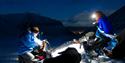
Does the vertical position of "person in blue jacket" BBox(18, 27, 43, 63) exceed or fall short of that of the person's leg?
it exceeds it

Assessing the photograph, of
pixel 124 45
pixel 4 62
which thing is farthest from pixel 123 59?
pixel 4 62

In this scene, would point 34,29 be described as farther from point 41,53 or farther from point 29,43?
point 41,53

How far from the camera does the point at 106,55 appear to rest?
13.3 metres

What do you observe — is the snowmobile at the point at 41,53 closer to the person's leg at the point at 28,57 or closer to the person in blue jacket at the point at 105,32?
the person's leg at the point at 28,57

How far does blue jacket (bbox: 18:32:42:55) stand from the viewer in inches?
402

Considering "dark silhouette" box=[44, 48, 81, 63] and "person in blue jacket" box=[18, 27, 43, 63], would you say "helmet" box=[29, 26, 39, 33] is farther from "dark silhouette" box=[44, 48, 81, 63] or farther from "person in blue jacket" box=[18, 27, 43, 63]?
"dark silhouette" box=[44, 48, 81, 63]

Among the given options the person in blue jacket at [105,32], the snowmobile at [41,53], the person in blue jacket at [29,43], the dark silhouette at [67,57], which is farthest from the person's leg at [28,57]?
the person in blue jacket at [105,32]

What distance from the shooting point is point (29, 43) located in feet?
33.7

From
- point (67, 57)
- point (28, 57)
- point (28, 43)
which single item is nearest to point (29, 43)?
point (28, 43)

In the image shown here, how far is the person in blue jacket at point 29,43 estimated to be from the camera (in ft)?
33.6

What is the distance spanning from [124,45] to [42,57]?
131 inches

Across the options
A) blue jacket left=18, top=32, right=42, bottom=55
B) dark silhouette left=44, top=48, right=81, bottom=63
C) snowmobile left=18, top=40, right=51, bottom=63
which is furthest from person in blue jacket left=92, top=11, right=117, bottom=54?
blue jacket left=18, top=32, right=42, bottom=55

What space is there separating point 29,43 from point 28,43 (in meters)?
0.03

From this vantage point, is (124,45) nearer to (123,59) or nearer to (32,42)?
(123,59)
